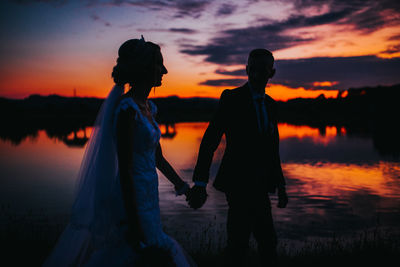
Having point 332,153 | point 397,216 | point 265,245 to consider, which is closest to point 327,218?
point 397,216

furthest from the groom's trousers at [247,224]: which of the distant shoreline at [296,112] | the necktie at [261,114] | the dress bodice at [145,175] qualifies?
the distant shoreline at [296,112]

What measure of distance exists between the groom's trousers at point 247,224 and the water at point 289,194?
3393mm

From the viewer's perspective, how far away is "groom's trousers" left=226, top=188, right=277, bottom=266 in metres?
3.25

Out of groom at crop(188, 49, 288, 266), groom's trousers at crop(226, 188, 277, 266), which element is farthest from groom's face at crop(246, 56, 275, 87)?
groom's trousers at crop(226, 188, 277, 266)

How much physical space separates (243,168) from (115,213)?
4.70 feet

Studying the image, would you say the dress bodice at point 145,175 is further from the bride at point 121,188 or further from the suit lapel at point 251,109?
the suit lapel at point 251,109

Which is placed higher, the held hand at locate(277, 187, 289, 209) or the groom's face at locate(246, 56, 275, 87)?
the groom's face at locate(246, 56, 275, 87)

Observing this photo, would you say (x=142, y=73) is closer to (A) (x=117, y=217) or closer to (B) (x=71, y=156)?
(A) (x=117, y=217)

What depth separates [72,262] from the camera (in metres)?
2.38

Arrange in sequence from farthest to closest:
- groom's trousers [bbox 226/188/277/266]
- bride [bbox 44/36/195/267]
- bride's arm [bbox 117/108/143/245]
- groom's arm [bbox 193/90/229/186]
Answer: groom's arm [bbox 193/90/229/186]
groom's trousers [bbox 226/188/277/266]
bride [bbox 44/36/195/267]
bride's arm [bbox 117/108/143/245]

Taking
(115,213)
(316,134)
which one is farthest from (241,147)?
(316,134)

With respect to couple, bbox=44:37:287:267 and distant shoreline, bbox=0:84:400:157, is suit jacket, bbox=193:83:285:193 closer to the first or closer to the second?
couple, bbox=44:37:287:267

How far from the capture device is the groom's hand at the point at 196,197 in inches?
123

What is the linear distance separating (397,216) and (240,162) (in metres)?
10.9
